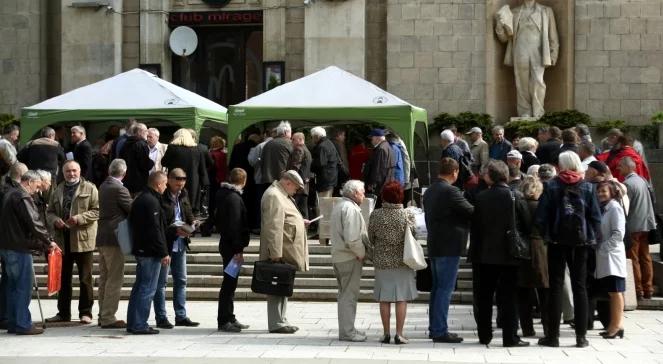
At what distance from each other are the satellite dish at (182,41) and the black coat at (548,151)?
9.56 meters

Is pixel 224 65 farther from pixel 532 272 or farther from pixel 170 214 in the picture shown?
pixel 532 272

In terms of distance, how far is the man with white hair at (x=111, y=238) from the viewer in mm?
14594

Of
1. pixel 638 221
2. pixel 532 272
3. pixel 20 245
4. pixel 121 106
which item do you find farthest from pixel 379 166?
pixel 20 245

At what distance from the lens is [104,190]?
14664mm

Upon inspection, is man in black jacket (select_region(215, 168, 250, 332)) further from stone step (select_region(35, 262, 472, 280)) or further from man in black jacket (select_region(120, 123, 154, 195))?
man in black jacket (select_region(120, 123, 154, 195))

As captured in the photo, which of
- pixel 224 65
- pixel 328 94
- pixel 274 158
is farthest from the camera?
pixel 224 65

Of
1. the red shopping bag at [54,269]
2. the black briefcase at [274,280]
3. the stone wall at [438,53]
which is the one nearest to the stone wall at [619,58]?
the stone wall at [438,53]

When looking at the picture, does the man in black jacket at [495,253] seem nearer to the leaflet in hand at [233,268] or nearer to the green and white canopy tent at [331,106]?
the leaflet in hand at [233,268]

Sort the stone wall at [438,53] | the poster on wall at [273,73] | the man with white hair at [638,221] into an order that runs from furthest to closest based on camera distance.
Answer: the poster on wall at [273,73] → the stone wall at [438,53] → the man with white hair at [638,221]

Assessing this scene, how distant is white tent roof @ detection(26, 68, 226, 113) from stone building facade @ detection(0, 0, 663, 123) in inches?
194

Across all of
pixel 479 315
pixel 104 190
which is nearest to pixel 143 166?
pixel 104 190

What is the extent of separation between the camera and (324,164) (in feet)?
63.4

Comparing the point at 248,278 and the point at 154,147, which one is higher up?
the point at 154,147

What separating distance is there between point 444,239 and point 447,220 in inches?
8.8
